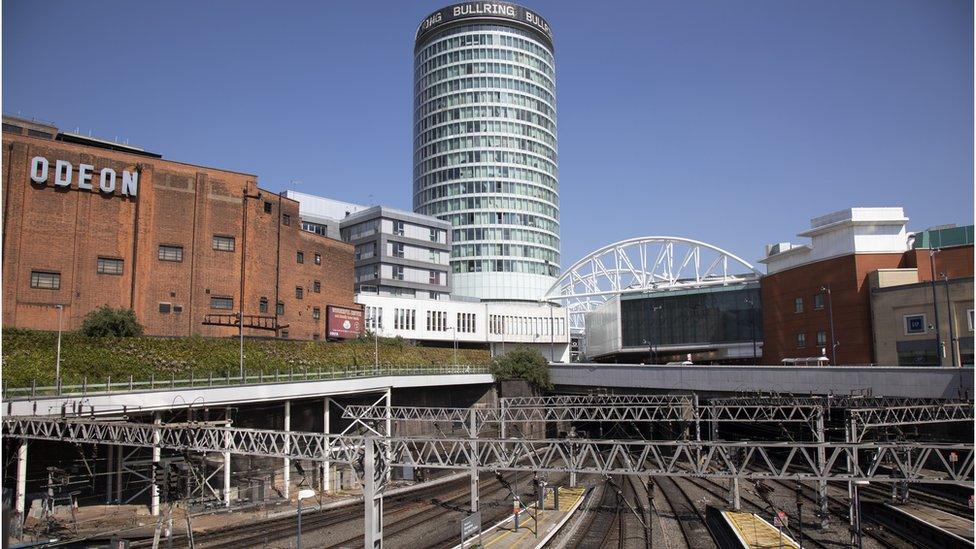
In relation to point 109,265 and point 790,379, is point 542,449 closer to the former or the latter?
point 790,379

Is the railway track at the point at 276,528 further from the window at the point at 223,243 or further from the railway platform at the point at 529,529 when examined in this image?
the window at the point at 223,243

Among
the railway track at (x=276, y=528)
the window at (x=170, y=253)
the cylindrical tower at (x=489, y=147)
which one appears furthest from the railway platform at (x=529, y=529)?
the cylindrical tower at (x=489, y=147)

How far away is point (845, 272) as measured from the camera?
75.8 m

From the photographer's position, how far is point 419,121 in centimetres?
16950

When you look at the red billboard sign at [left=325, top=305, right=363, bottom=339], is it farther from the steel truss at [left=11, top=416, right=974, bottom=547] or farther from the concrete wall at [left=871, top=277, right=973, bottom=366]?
the concrete wall at [left=871, top=277, right=973, bottom=366]

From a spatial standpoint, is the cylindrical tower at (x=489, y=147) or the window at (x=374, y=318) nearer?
the window at (x=374, y=318)

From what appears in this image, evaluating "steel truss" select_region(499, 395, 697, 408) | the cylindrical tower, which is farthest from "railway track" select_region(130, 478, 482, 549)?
the cylindrical tower

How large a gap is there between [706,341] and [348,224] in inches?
2309

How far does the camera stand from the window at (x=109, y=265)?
193 ft

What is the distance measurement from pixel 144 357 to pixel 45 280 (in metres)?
14.4

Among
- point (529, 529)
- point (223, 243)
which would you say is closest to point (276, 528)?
point (529, 529)

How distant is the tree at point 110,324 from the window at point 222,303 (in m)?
10.2

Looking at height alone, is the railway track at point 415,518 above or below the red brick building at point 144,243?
below

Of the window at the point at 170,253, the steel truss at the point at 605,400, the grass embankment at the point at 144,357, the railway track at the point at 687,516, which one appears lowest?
the railway track at the point at 687,516
